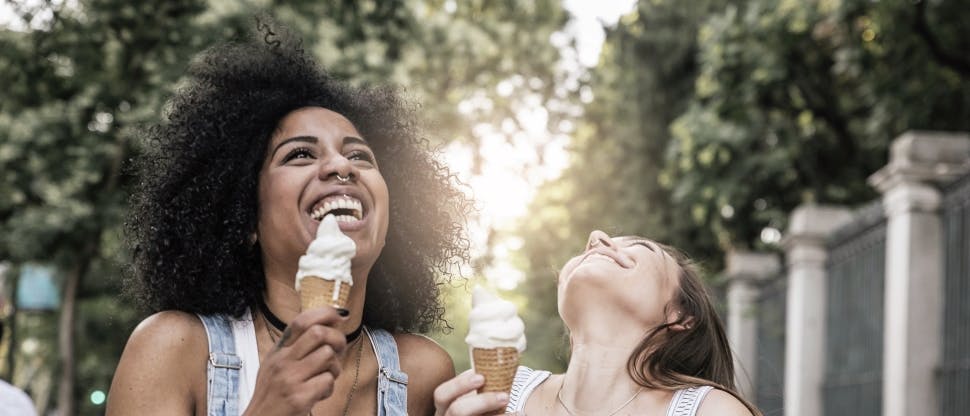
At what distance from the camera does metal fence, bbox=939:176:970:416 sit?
8500 millimetres

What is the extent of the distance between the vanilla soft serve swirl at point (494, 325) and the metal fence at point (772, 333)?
1154cm

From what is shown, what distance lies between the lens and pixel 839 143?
16.6m

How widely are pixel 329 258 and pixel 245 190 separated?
27.3 inches

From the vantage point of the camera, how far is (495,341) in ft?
9.91

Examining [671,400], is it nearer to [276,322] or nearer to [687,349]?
[687,349]

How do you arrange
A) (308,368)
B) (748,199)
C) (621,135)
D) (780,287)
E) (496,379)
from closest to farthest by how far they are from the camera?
(308,368)
(496,379)
(780,287)
(748,199)
(621,135)

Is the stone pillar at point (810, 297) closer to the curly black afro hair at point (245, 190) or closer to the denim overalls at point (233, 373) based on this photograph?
the curly black afro hair at point (245, 190)

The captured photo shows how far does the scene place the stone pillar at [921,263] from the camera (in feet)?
29.3

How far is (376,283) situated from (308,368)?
1097 millimetres

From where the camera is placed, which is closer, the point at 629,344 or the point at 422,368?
the point at 422,368

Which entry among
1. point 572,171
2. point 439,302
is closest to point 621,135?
point 572,171

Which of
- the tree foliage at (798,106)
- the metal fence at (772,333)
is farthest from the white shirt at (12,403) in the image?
the metal fence at (772,333)

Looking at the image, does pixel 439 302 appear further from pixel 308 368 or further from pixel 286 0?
pixel 286 0

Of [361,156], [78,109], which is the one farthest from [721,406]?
[78,109]
